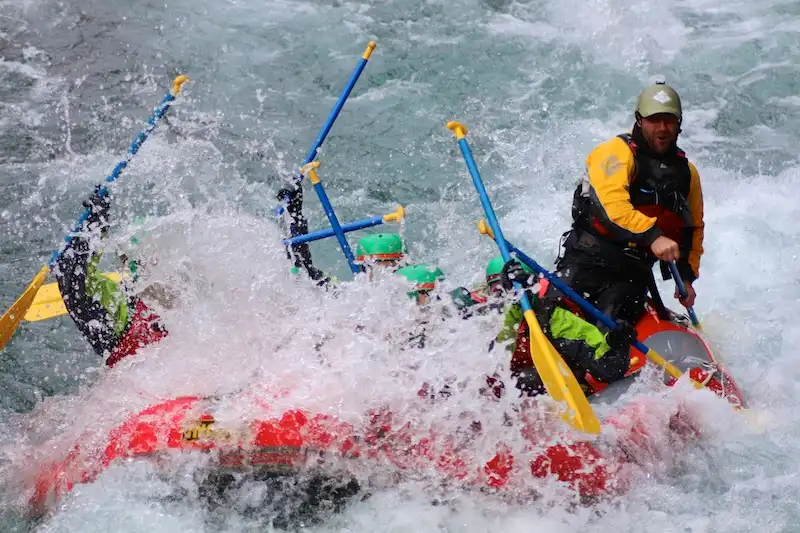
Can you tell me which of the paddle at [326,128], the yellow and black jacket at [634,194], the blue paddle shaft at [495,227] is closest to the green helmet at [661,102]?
the yellow and black jacket at [634,194]

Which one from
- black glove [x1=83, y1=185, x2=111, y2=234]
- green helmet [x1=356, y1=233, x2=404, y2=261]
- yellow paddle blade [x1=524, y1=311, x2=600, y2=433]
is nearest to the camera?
yellow paddle blade [x1=524, y1=311, x2=600, y2=433]

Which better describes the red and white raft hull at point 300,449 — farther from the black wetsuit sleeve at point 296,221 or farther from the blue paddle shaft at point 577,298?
the black wetsuit sleeve at point 296,221

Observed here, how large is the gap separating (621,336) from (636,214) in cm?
58

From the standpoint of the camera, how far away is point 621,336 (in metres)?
4.52

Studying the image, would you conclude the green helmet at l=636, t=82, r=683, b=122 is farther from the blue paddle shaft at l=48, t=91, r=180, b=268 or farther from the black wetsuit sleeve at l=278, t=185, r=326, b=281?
the blue paddle shaft at l=48, t=91, r=180, b=268

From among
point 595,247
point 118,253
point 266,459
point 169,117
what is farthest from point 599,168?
point 169,117

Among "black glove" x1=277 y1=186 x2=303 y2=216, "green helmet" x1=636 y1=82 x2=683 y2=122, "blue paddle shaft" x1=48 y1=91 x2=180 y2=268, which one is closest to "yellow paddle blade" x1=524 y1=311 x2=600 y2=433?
Result: "green helmet" x1=636 y1=82 x2=683 y2=122

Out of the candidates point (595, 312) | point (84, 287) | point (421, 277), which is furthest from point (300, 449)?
point (595, 312)

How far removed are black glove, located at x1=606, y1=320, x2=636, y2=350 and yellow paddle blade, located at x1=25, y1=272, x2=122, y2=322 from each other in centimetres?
288

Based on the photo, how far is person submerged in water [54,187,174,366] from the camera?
4.95 metres

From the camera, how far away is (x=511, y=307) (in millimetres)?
4496

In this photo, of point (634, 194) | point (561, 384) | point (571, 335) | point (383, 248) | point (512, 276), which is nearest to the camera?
point (561, 384)

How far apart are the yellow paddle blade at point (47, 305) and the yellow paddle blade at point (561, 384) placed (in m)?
2.67

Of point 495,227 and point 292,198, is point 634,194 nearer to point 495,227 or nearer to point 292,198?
point 495,227
